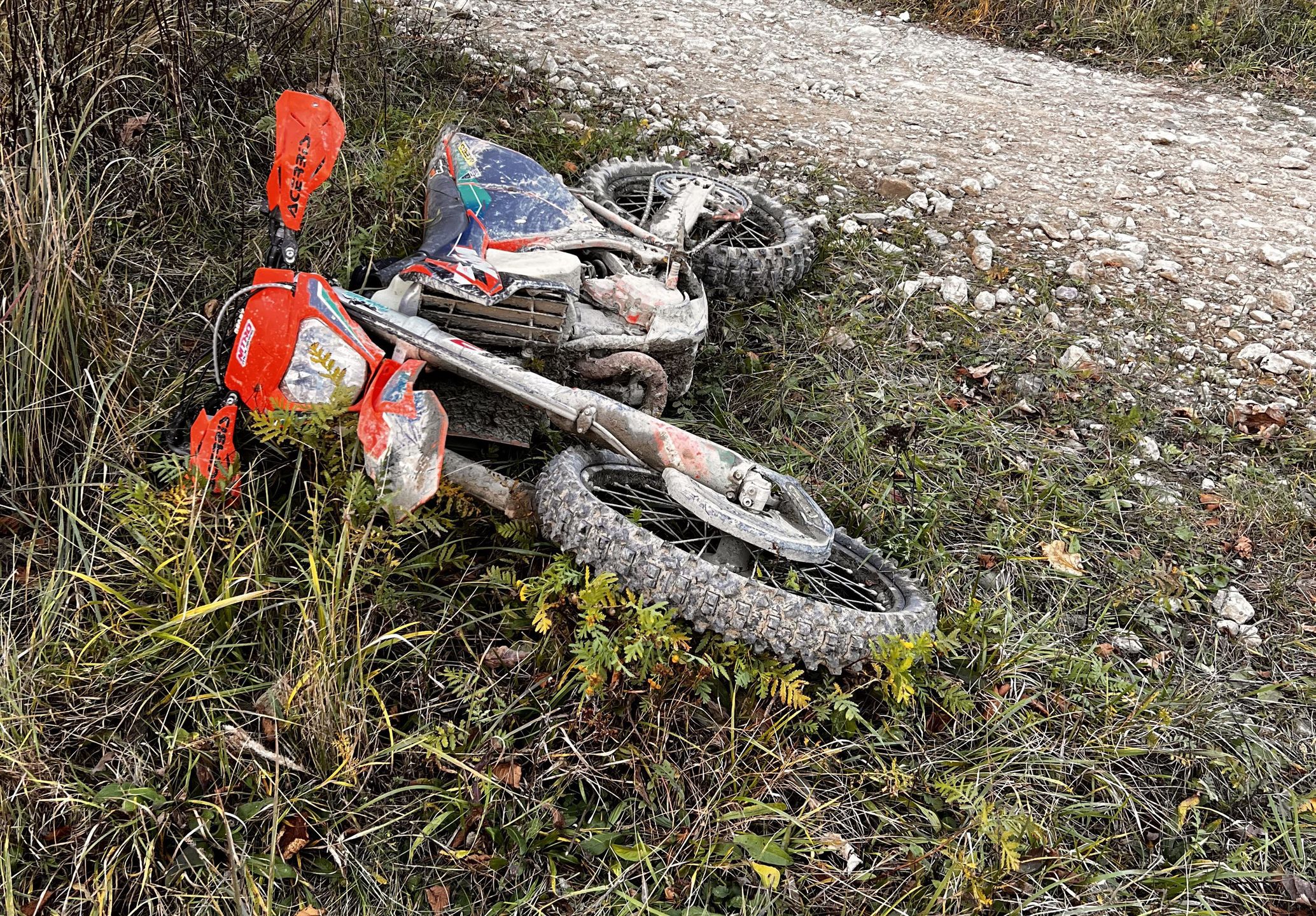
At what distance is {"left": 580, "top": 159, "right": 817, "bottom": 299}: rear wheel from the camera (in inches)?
148

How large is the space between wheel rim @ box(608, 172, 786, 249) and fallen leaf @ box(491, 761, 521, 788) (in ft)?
8.03

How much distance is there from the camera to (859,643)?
2.21m

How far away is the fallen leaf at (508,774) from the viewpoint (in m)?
2.07

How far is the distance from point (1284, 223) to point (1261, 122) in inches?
57.6

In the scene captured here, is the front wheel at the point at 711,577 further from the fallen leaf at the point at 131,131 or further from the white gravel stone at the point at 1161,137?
the white gravel stone at the point at 1161,137

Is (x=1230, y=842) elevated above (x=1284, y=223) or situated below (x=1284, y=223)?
below

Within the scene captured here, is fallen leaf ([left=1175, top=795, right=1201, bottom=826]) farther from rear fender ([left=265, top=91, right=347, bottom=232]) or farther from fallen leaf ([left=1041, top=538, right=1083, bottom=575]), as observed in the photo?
rear fender ([left=265, top=91, right=347, bottom=232])

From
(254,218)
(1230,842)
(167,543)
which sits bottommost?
(1230,842)

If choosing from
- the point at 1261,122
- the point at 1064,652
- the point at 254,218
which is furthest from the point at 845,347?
the point at 1261,122

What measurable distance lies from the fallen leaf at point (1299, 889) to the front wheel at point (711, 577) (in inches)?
39.2

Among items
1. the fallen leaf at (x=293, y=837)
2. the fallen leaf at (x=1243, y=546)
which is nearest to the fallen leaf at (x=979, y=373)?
the fallen leaf at (x=1243, y=546)

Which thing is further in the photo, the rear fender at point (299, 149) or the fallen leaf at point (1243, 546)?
the fallen leaf at point (1243, 546)

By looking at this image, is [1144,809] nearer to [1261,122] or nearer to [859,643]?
[859,643]

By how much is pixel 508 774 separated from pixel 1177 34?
22.6 feet
